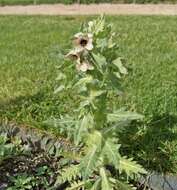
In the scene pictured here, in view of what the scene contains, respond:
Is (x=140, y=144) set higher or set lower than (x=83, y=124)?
lower

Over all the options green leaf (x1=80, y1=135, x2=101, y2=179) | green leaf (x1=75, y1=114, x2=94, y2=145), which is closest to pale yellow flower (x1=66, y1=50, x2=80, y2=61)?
green leaf (x1=75, y1=114, x2=94, y2=145)

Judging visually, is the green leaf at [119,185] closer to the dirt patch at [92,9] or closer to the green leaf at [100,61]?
the green leaf at [100,61]

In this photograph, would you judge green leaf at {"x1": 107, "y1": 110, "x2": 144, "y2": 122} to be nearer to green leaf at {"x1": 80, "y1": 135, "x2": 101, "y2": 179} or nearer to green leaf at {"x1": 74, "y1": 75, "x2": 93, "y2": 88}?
green leaf at {"x1": 80, "y1": 135, "x2": 101, "y2": 179}

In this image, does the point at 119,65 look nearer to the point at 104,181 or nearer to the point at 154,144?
the point at 104,181

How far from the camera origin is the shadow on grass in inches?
162

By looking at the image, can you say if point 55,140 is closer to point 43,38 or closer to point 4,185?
point 4,185

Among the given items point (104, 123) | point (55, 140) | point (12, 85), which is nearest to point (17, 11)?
point (12, 85)

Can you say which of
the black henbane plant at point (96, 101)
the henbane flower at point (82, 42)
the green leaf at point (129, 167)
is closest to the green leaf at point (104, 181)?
the black henbane plant at point (96, 101)

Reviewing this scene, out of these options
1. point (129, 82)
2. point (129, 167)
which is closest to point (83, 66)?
point (129, 167)

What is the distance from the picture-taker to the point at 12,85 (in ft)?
19.6

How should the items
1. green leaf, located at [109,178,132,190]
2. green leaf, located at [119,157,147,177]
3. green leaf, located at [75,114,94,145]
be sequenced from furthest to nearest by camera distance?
green leaf, located at [109,178,132,190], green leaf, located at [119,157,147,177], green leaf, located at [75,114,94,145]

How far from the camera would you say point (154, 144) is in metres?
4.33

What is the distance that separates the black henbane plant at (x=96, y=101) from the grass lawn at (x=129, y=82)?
18cm

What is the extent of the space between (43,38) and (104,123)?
16.7 feet
